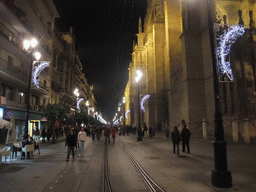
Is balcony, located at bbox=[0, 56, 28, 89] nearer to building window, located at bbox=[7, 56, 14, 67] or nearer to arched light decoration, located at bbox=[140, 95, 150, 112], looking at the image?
building window, located at bbox=[7, 56, 14, 67]

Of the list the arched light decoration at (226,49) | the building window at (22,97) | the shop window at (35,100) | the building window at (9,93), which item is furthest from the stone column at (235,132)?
the shop window at (35,100)

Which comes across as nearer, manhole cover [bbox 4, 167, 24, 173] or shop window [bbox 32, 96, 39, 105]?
manhole cover [bbox 4, 167, 24, 173]

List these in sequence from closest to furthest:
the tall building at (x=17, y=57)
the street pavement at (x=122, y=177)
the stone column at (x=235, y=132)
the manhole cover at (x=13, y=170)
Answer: the street pavement at (x=122, y=177) → the manhole cover at (x=13, y=170) → the stone column at (x=235, y=132) → the tall building at (x=17, y=57)

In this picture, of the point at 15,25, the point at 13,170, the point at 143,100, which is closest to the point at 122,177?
the point at 13,170

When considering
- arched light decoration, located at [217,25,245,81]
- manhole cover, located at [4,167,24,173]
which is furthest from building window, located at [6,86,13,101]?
arched light decoration, located at [217,25,245,81]

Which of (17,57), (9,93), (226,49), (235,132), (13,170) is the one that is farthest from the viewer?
(17,57)

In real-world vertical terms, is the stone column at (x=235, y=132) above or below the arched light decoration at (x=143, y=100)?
below

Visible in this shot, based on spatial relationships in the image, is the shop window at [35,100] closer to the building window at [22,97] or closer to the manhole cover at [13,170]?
the building window at [22,97]

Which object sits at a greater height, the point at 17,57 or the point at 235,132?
the point at 17,57

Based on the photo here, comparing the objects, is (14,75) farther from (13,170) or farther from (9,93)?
(13,170)

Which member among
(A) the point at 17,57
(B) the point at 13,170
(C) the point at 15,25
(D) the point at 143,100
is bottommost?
(B) the point at 13,170

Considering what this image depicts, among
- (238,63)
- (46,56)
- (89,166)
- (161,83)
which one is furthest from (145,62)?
(89,166)

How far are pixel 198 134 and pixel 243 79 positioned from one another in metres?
7.00

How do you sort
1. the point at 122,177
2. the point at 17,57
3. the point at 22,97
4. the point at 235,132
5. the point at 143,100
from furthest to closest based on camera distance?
1. the point at 143,100
2. the point at 22,97
3. the point at 17,57
4. the point at 235,132
5. the point at 122,177
